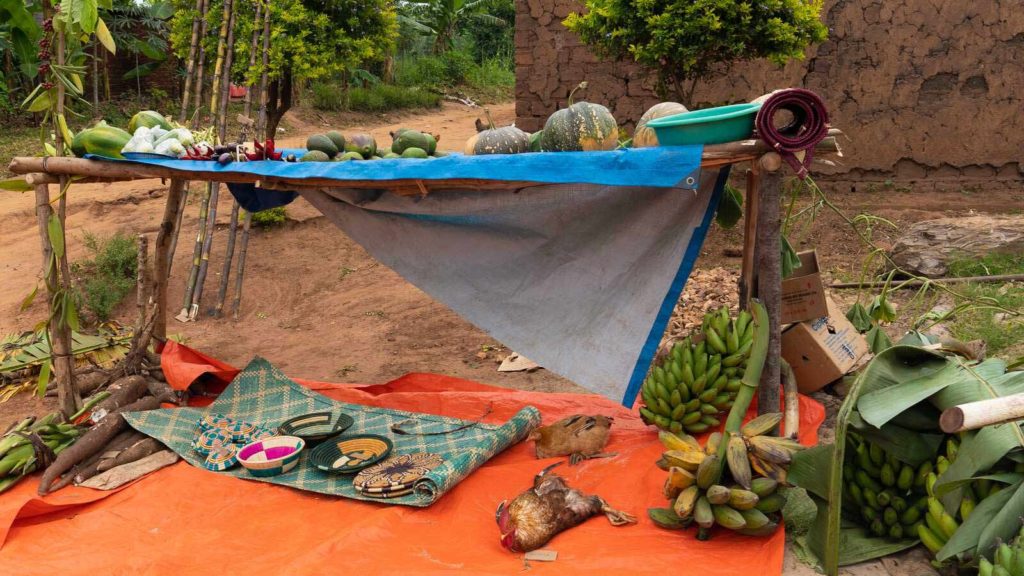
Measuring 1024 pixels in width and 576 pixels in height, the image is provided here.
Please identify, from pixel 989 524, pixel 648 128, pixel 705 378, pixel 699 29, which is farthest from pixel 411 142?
pixel 699 29

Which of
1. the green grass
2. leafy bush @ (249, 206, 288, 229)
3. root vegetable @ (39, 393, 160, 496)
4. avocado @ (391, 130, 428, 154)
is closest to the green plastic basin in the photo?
avocado @ (391, 130, 428, 154)

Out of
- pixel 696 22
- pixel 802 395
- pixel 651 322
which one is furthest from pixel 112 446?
pixel 696 22

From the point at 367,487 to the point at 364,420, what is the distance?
879mm

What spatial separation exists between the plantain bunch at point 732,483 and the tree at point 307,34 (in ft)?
17.7

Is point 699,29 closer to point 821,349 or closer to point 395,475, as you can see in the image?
point 821,349

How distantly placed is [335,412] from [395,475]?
0.93m

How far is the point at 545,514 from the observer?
2945 mm

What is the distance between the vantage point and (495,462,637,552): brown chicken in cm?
288

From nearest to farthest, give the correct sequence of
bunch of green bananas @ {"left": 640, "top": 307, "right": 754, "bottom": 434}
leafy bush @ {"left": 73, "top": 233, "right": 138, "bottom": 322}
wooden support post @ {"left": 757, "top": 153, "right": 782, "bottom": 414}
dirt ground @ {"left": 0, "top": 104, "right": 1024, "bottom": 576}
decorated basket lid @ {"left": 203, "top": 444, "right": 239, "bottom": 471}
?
wooden support post @ {"left": 757, "top": 153, "right": 782, "bottom": 414} → bunch of green bananas @ {"left": 640, "top": 307, "right": 754, "bottom": 434} → decorated basket lid @ {"left": 203, "top": 444, "right": 239, "bottom": 471} → dirt ground @ {"left": 0, "top": 104, "right": 1024, "bottom": 576} → leafy bush @ {"left": 73, "top": 233, "right": 138, "bottom": 322}

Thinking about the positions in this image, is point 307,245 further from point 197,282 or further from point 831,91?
point 831,91

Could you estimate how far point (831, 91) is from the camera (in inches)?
289

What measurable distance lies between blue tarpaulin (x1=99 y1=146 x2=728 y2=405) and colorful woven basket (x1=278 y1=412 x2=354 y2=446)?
0.85m

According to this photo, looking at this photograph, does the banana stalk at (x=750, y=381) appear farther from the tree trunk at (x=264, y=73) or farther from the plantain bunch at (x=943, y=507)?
the tree trunk at (x=264, y=73)

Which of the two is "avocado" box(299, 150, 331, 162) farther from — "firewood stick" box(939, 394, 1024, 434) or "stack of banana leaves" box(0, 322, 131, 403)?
"firewood stick" box(939, 394, 1024, 434)
